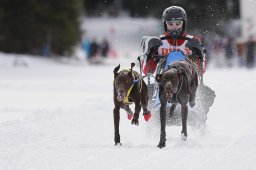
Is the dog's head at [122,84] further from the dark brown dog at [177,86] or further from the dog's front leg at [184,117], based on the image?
the dog's front leg at [184,117]

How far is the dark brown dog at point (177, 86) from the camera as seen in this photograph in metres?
9.02

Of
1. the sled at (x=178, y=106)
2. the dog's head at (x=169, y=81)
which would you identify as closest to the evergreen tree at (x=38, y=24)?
the sled at (x=178, y=106)

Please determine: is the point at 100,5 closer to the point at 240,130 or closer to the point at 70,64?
the point at 70,64

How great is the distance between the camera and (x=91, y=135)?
1111cm

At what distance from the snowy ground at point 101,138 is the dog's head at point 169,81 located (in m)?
0.72

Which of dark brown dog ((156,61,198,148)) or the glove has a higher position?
the glove

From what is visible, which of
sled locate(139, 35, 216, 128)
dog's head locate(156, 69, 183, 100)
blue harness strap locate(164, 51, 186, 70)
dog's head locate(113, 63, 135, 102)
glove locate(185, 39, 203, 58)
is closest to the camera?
dog's head locate(156, 69, 183, 100)

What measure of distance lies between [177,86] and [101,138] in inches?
79.5

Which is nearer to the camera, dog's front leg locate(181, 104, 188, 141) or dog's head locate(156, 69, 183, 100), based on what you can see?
dog's head locate(156, 69, 183, 100)

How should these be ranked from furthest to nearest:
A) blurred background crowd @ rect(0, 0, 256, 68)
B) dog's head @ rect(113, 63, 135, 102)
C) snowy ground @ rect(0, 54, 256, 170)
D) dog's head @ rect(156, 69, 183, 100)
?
1. blurred background crowd @ rect(0, 0, 256, 68)
2. dog's head @ rect(113, 63, 135, 102)
3. dog's head @ rect(156, 69, 183, 100)
4. snowy ground @ rect(0, 54, 256, 170)

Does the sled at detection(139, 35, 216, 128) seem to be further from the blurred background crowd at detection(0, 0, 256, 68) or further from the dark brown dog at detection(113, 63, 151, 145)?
the blurred background crowd at detection(0, 0, 256, 68)

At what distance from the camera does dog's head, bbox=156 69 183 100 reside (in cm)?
897

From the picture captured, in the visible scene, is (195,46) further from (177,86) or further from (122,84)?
(122,84)

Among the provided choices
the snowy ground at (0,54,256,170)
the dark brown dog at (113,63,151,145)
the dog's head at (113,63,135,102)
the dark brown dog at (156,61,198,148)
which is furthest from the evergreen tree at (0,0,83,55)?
the dog's head at (113,63,135,102)
